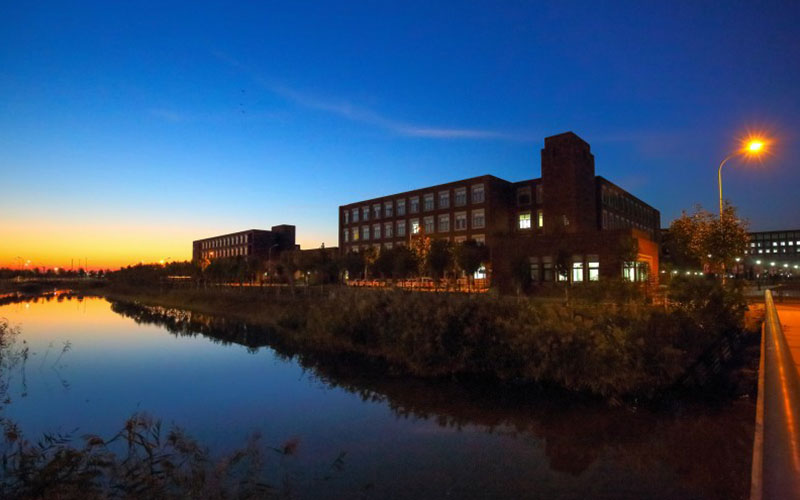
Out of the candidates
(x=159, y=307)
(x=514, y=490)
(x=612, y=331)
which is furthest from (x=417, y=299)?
(x=159, y=307)

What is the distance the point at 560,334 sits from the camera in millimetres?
14281

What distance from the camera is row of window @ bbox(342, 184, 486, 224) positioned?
2394 inches

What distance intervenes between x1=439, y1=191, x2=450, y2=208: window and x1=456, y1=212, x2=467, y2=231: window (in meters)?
2.72

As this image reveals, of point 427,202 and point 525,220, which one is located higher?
point 427,202

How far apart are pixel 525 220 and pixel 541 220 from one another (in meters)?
2.54

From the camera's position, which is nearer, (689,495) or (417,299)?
(689,495)

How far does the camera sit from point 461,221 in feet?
204

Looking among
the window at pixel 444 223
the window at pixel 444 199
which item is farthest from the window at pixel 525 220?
the window at pixel 444 199

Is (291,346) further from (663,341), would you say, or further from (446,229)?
(446,229)

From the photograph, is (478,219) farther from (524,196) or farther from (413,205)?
(413,205)

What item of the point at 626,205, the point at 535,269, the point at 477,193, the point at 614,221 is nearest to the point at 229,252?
the point at 477,193

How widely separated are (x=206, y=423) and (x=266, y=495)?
17.9 ft

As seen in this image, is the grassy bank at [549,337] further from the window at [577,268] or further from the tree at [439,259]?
the tree at [439,259]

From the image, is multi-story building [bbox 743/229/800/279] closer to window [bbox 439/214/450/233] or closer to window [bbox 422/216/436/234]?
window [bbox 439/214/450/233]
